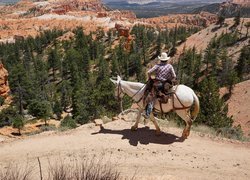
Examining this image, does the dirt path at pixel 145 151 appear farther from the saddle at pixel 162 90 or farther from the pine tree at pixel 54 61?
the pine tree at pixel 54 61

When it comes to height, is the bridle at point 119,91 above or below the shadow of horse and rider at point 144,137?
above

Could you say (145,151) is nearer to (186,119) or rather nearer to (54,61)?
(186,119)

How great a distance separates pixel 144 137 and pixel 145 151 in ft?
4.62

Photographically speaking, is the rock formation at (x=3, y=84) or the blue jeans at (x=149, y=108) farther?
the rock formation at (x=3, y=84)

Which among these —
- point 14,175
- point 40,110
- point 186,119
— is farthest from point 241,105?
point 14,175

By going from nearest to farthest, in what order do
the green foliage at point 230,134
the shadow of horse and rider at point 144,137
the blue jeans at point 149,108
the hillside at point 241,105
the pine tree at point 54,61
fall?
the blue jeans at point 149,108, the shadow of horse and rider at point 144,137, the green foliage at point 230,134, the hillside at point 241,105, the pine tree at point 54,61

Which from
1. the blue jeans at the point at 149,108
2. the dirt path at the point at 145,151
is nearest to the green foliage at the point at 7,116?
the dirt path at the point at 145,151

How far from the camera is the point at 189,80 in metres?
74.8

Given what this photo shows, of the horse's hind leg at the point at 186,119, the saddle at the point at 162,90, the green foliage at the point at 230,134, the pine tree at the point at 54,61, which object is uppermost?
the saddle at the point at 162,90

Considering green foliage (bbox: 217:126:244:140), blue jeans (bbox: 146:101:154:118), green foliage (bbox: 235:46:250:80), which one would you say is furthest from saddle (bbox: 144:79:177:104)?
green foliage (bbox: 235:46:250:80)

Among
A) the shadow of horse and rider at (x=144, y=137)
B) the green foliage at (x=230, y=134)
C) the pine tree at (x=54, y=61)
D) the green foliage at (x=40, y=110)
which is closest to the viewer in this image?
the shadow of horse and rider at (x=144, y=137)

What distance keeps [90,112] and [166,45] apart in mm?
73726

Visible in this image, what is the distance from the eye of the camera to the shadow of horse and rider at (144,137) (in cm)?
1338

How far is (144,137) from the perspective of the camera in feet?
45.5
